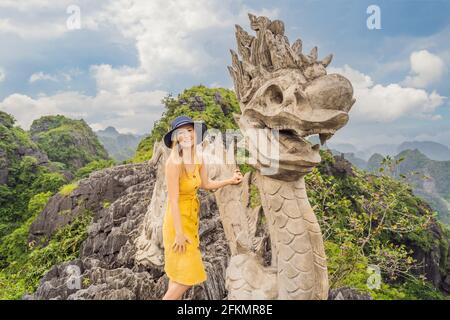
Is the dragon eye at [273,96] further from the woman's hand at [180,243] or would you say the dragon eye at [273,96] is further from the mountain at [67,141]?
the mountain at [67,141]

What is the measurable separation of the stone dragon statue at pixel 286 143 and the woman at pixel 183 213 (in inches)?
12.4

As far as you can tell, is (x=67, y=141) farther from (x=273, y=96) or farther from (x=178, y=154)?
(x=273, y=96)

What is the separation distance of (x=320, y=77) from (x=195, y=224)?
1.22 metres

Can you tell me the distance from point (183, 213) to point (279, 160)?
28.0 inches

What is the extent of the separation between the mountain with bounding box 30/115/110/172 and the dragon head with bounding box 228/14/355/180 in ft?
70.0

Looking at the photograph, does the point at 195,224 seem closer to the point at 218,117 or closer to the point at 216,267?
the point at 216,267

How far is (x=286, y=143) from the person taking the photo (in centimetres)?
207

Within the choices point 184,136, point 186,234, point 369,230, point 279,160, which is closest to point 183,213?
point 186,234

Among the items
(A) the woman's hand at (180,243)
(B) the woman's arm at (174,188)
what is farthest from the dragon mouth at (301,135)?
(A) the woman's hand at (180,243)

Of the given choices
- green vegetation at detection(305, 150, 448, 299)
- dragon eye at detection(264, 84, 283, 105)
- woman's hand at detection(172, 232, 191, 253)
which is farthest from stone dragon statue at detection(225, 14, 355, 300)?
green vegetation at detection(305, 150, 448, 299)

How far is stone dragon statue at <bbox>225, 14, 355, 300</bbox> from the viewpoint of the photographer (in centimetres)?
190

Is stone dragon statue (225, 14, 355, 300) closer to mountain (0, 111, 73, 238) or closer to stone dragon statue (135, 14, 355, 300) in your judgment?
stone dragon statue (135, 14, 355, 300)

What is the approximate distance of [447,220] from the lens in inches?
884

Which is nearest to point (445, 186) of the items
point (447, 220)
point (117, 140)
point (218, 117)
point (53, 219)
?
point (447, 220)
